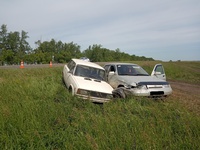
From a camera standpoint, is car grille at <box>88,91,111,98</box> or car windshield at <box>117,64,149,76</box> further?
car windshield at <box>117,64,149,76</box>

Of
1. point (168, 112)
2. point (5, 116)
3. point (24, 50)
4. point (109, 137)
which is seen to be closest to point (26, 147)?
point (5, 116)

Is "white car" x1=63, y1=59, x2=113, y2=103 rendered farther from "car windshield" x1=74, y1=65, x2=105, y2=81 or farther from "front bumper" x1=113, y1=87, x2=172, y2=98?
"front bumper" x1=113, y1=87, x2=172, y2=98

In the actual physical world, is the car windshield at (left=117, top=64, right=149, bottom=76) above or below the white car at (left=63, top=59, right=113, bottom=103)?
above

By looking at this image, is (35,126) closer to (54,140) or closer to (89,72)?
(54,140)

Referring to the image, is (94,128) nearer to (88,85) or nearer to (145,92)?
(88,85)

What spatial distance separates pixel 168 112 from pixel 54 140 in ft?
10.0

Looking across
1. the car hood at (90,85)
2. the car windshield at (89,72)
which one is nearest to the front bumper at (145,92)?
the car hood at (90,85)

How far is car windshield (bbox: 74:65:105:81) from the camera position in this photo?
7.85 metres

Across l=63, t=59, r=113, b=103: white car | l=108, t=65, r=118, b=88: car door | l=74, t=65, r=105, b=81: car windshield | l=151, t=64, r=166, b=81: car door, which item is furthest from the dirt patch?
l=74, t=65, r=105, b=81: car windshield

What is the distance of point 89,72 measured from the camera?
809cm

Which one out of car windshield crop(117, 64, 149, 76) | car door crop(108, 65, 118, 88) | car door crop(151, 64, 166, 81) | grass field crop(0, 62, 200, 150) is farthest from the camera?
car door crop(151, 64, 166, 81)

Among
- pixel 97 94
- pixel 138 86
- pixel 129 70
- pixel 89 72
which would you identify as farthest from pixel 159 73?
pixel 97 94

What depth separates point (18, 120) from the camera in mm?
3924

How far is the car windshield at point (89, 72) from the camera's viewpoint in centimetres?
785
